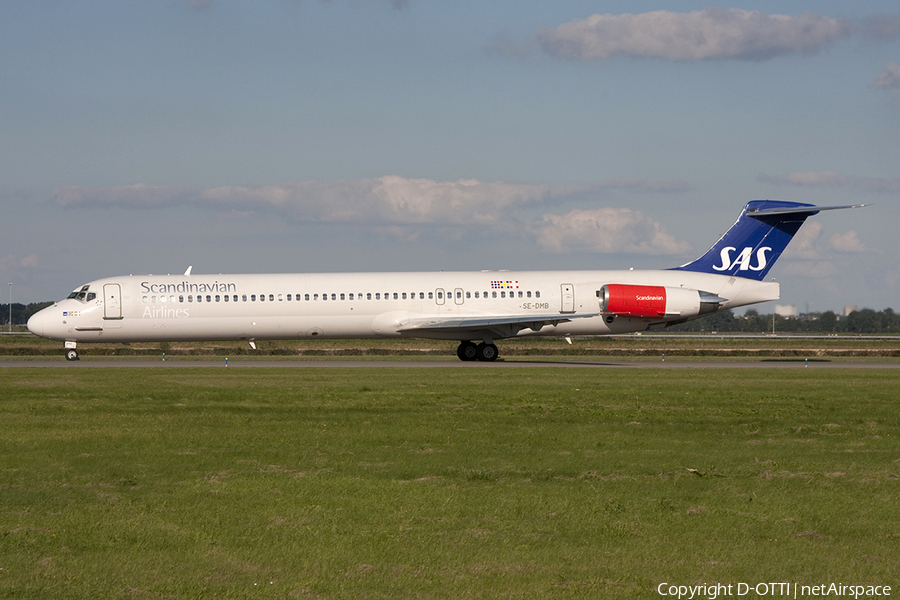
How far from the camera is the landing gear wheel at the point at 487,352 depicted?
3938 cm

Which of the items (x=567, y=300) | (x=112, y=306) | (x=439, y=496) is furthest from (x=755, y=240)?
(x=439, y=496)

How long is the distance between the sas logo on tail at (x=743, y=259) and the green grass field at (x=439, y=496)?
2050 cm

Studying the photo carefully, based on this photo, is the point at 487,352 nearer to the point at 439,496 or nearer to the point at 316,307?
the point at 316,307

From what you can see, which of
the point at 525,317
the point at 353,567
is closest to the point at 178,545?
the point at 353,567

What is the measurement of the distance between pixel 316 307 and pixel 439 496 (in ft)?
91.8

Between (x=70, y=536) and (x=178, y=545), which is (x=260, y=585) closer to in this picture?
(x=178, y=545)

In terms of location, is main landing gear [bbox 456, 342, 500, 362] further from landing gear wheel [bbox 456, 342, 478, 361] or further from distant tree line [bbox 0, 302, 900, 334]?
distant tree line [bbox 0, 302, 900, 334]

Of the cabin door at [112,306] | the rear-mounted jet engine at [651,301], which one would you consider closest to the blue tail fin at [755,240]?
the rear-mounted jet engine at [651,301]

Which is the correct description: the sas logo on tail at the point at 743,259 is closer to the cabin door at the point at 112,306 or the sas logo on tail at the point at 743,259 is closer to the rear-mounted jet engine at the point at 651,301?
the rear-mounted jet engine at the point at 651,301

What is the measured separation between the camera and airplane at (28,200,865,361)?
3850cm

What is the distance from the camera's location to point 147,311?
126 ft

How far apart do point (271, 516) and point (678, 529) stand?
14.4ft

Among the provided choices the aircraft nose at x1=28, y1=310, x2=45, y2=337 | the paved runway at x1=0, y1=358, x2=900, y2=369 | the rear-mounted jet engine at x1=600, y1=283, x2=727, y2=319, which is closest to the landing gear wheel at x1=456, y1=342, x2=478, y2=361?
the paved runway at x1=0, y1=358, x2=900, y2=369

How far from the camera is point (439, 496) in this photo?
11.3 metres
